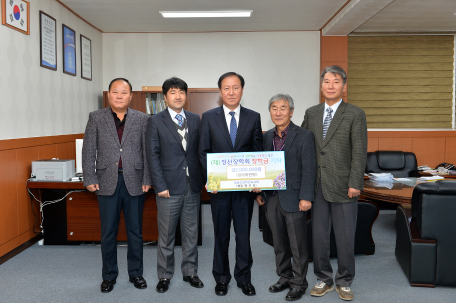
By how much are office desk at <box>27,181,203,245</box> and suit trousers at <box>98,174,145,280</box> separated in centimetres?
92

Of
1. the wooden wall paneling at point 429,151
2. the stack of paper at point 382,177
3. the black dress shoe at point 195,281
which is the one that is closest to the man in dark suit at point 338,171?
the black dress shoe at point 195,281

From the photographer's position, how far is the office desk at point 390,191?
124 inches

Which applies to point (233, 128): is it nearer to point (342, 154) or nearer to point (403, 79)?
point (342, 154)

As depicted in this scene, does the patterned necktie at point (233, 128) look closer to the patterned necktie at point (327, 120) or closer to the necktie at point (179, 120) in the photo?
the necktie at point (179, 120)

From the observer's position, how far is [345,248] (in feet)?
7.84

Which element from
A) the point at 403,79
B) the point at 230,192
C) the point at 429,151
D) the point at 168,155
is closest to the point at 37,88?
the point at 168,155

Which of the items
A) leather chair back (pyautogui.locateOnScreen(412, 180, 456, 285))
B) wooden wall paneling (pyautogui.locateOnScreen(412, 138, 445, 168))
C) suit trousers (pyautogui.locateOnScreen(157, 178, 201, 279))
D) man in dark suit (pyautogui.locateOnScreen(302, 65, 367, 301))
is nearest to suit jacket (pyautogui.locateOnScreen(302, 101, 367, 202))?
man in dark suit (pyautogui.locateOnScreen(302, 65, 367, 301))

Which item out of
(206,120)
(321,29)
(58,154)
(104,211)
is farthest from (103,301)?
(321,29)

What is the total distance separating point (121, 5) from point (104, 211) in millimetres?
3101

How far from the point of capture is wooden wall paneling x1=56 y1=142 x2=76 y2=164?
433 cm

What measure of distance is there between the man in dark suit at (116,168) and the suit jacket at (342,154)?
131 cm

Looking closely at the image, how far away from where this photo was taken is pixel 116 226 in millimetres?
2600

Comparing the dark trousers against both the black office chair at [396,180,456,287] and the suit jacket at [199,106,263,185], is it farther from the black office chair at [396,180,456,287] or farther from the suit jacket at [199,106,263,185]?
the black office chair at [396,180,456,287]

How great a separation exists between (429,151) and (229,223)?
4.57 meters
